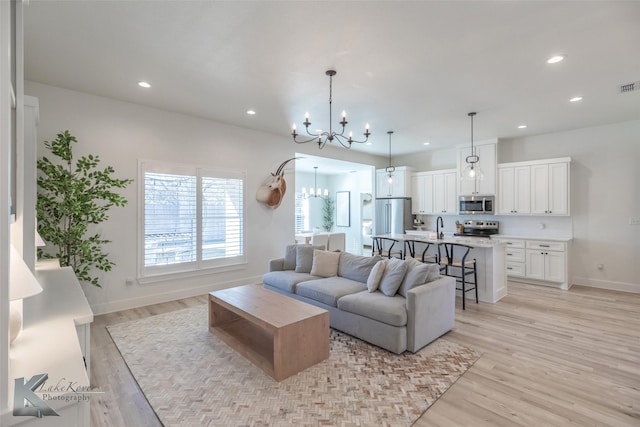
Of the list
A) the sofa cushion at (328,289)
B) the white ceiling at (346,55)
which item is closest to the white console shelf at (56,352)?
the white ceiling at (346,55)

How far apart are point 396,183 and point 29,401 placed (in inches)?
300

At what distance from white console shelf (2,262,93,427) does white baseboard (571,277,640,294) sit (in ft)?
24.1

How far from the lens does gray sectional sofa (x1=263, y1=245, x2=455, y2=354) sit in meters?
3.02

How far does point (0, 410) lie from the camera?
0.91 meters

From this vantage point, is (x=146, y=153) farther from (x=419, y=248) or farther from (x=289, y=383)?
(x=419, y=248)

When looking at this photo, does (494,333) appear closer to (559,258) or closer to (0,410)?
(559,258)

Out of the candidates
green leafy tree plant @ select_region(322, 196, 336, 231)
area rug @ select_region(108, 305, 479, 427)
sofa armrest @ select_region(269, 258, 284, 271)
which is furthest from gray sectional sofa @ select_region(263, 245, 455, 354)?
green leafy tree plant @ select_region(322, 196, 336, 231)

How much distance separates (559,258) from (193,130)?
263 inches

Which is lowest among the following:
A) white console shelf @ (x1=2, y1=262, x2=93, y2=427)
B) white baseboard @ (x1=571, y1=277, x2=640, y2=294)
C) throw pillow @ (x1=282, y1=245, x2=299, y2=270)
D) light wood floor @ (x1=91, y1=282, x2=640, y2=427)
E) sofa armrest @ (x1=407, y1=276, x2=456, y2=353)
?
light wood floor @ (x1=91, y1=282, x2=640, y2=427)

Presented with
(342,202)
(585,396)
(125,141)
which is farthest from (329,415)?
(342,202)

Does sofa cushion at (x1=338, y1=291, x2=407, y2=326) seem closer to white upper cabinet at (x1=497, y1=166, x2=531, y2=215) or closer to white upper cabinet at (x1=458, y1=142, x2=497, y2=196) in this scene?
white upper cabinet at (x1=497, y1=166, x2=531, y2=215)

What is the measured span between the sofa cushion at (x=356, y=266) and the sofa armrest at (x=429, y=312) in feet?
2.82

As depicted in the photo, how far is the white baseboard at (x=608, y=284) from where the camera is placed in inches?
206

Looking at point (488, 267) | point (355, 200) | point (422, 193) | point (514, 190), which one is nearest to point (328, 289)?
point (488, 267)
